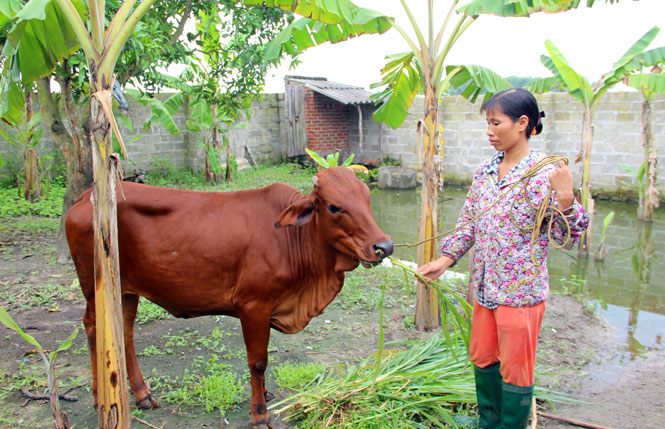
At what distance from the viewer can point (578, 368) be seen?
4363 millimetres

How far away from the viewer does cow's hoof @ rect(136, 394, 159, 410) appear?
336 centimetres

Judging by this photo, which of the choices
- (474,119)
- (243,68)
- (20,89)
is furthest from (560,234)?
(474,119)

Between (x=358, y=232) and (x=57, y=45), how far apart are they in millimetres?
2019

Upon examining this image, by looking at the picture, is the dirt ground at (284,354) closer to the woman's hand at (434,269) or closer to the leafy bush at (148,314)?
the leafy bush at (148,314)

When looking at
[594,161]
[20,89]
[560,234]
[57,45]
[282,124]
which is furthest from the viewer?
[282,124]

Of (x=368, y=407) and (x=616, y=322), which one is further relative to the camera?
(x=616, y=322)

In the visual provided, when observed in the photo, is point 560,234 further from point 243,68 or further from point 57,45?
point 243,68

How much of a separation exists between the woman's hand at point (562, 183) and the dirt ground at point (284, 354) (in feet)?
5.47

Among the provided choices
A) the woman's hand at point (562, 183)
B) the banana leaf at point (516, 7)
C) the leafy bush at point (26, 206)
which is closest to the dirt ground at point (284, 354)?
the woman's hand at point (562, 183)

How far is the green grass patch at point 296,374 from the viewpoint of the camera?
3.69 meters

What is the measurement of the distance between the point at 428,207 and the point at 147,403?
8.92 feet

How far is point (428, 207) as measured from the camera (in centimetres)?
479

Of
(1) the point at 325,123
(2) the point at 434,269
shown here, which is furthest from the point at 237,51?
(1) the point at 325,123

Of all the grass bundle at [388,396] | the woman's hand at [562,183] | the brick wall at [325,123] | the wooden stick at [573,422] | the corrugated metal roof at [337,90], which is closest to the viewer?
the woman's hand at [562,183]
